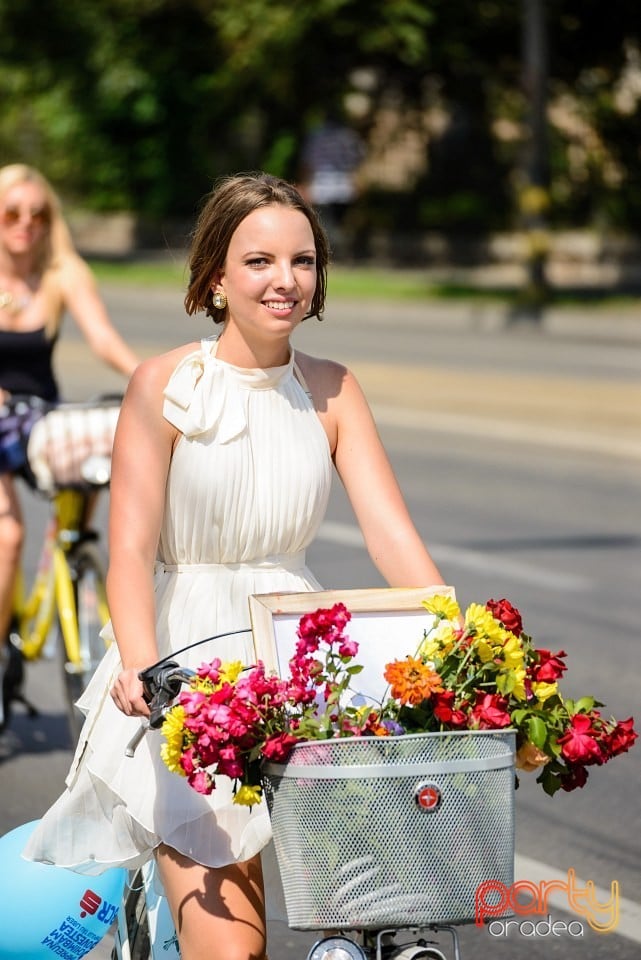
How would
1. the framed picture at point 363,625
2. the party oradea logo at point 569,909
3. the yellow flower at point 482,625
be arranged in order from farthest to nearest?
the party oradea logo at point 569,909
the framed picture at point 363,625
the yellow flower at point 482,625

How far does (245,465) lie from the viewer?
10.5ft

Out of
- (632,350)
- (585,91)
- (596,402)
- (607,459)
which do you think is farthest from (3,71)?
(607,459)

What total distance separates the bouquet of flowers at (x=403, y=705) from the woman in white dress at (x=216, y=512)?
37cm

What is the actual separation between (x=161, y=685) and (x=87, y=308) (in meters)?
3.64

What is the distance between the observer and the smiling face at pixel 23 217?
20.0 ft

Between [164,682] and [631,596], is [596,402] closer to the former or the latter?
[631,596]

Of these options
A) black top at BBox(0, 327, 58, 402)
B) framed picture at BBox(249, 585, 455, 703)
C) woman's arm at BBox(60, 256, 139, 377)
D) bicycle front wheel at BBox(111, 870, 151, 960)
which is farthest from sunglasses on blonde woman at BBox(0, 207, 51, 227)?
framed picture at BBox(249, 585, 455, 703)

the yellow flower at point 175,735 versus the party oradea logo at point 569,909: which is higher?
the yellow flower at point 175,735

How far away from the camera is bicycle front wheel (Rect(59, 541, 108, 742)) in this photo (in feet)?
19.9

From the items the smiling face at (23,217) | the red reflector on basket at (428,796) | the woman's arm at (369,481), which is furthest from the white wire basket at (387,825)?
the smiling face at (23,217)

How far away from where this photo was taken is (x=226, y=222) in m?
3.17

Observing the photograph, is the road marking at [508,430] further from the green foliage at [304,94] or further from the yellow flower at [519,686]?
the green foliage at [304,94]

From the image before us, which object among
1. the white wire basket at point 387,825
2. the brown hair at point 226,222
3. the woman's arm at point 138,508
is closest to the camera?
the white wire basket at point 387,825

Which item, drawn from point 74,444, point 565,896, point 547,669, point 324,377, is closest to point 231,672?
point 547,669
